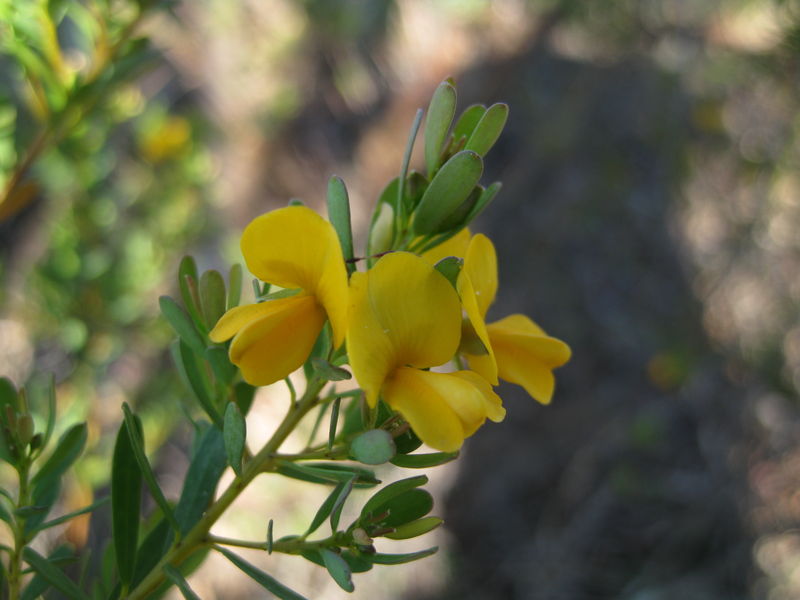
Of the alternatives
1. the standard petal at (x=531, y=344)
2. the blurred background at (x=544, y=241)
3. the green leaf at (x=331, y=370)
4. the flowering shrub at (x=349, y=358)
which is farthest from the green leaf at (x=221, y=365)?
the blurred background at (x=544, y=241)

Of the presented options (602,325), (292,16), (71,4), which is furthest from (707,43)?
(71,4)

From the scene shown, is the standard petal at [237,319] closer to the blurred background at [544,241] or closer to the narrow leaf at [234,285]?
the narrow leaf at [234,285]

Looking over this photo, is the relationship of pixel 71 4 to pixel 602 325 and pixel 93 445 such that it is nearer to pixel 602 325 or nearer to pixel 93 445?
pixel 93 445

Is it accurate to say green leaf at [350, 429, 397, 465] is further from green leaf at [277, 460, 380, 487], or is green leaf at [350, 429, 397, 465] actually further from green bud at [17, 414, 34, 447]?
green bud at [17, 414, 34, 447]

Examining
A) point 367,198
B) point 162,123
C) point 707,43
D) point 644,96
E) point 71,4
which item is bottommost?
point 71,4

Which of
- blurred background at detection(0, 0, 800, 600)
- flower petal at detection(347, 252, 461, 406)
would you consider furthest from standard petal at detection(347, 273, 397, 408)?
blurred background at detection(0, 0, 800, 600)
